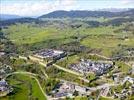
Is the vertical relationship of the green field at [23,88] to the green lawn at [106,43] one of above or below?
below

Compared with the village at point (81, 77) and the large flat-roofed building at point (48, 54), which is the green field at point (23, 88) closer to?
the village at point (81, 77)

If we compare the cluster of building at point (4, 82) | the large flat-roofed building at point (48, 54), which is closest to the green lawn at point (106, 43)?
the large flat-roofed building at point (48, 54)

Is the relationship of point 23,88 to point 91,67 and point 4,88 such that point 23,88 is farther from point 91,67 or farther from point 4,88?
point 91,67

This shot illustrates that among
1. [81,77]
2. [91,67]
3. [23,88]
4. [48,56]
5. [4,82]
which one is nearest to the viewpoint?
[23,88]

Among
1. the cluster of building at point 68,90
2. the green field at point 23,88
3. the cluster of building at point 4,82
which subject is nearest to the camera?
the green field at point 23,88

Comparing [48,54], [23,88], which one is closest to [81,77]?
[23,88]

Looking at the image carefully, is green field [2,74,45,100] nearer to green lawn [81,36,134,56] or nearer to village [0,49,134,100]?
village [0,49,134,100]

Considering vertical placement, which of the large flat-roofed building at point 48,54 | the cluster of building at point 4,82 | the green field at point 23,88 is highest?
the large flat-roofed building at point 48,54
